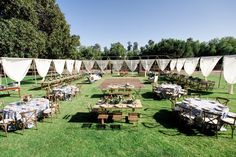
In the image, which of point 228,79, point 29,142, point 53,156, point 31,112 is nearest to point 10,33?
point 31,112

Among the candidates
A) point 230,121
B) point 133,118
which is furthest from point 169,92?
point 230,121

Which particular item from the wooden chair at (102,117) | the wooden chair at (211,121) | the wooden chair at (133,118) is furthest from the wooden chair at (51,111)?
the wooden chair at (211,121)

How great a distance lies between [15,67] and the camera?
1470 centimetres

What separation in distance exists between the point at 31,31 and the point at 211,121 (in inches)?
1041

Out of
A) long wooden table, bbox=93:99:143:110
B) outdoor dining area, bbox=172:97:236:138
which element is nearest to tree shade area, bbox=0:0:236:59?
long wooden table, bbox=93:99:143:110

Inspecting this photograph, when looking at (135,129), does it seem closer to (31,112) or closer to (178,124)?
(178,124)

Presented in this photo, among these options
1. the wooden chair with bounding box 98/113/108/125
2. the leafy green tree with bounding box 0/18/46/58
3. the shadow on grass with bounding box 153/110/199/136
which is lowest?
the shadow on grass with bounding box 153/110/199/136

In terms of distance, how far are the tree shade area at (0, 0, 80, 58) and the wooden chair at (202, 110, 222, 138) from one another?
24.8m

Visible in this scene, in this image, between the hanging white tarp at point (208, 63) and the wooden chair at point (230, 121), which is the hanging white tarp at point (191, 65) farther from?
the wooden chair at point (230, 121)

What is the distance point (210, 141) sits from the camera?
6555 millimetres

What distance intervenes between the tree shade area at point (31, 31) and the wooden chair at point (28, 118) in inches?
753

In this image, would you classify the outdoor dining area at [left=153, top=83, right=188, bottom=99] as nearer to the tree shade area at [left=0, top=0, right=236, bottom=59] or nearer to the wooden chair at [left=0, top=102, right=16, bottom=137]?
the wooden chair at [left=0, top=102, right=16, bottom=137]

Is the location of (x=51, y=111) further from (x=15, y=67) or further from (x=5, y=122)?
(x=15, y=67)

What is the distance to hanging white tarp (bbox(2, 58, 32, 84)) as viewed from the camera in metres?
14.2
